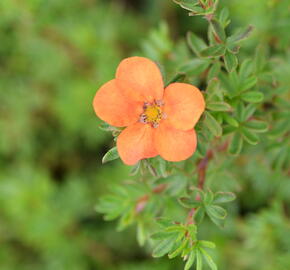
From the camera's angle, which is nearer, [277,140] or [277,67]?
[277,140]

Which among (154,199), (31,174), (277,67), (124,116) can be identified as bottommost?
(31,174)

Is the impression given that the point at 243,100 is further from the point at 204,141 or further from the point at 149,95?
the point at 149,95

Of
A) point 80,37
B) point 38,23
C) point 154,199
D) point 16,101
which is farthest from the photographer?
point 16,101

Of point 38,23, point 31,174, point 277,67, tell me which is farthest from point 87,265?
point 277,67

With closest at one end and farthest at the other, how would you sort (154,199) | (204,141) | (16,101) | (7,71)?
(204,141) < (154,199) < (16,101) < (7,71)

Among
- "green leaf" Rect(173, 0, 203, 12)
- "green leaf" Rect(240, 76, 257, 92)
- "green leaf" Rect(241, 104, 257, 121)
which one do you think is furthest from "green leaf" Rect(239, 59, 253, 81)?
"green leaf" Rect(173, 0, 203, 12)

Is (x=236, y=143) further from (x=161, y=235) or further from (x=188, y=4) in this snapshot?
(x=188, y=4)

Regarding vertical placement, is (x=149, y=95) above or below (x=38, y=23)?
below

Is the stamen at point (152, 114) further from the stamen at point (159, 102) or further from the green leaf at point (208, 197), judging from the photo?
the green leaf at point (208, 197)
